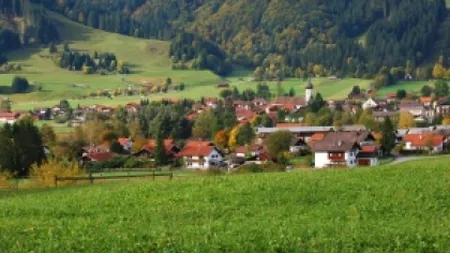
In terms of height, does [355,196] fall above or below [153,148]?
above

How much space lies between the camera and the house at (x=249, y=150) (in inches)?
2671

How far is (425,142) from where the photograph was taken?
68125 mm

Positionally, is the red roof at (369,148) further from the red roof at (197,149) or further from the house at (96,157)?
the house at (96,157)

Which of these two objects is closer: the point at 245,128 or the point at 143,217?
the point at 143,217

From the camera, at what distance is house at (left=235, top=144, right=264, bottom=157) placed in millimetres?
67850

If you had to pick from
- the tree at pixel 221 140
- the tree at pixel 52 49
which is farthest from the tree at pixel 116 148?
the tree at pixel 52 49

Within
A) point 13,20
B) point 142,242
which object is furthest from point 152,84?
point 142,242

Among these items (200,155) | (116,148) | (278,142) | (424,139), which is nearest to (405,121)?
(424,139)

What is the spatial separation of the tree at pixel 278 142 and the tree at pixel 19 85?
7488cm

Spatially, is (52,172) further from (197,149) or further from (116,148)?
(116,148)

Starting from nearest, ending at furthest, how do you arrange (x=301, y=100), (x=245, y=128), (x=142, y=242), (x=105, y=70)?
(x=142, y=242) < (x=245, y=128) < (x=301, y=100) < (x=105, y=70)

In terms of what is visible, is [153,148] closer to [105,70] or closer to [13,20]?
[105,70]

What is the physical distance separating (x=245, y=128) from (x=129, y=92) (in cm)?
6301

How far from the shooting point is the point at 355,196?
22812mm
